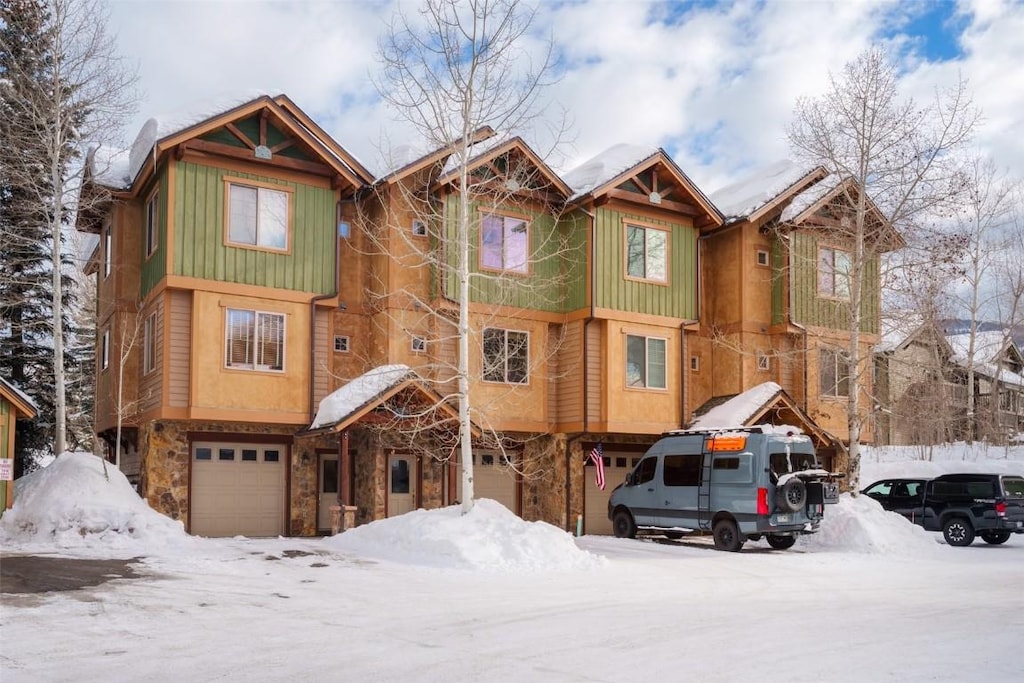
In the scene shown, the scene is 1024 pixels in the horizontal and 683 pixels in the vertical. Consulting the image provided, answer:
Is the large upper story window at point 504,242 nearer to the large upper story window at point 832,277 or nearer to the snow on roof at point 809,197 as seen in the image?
the snow on roof at point 809,197

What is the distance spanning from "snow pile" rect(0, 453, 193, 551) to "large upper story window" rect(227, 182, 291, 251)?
5.81m

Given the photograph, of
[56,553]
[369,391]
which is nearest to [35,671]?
[56,553]

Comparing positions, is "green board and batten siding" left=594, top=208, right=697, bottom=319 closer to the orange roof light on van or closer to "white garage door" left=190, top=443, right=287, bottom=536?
the orange roof light on van

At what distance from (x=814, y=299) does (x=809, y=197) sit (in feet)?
9.52

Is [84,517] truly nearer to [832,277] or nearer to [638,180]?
[638,180]

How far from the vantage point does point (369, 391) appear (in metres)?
21.6

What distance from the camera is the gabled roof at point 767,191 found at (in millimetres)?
27023

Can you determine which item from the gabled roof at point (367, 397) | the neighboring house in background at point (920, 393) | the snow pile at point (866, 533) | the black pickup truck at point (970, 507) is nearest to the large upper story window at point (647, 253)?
the gabled roof at point (367, 397)

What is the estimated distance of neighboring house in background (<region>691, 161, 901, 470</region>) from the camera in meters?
27.2

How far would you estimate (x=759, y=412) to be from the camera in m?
25.0

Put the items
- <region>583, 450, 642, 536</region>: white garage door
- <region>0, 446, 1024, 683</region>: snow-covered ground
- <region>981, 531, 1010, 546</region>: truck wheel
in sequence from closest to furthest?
<region>0, 446, 1024, 683</region>: snow-covered ground → <region>981, 531, 1010, 546</region>: truck wheel → <region>583, 450, 642, 536</region>: white garage door

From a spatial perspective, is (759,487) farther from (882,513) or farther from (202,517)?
(202,517)

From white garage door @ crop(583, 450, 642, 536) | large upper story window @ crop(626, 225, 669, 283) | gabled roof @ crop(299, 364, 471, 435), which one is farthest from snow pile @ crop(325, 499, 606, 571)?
large upper story window @ crop(626, 225, 669, 283)

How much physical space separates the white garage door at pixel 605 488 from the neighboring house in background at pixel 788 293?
3323 mm
